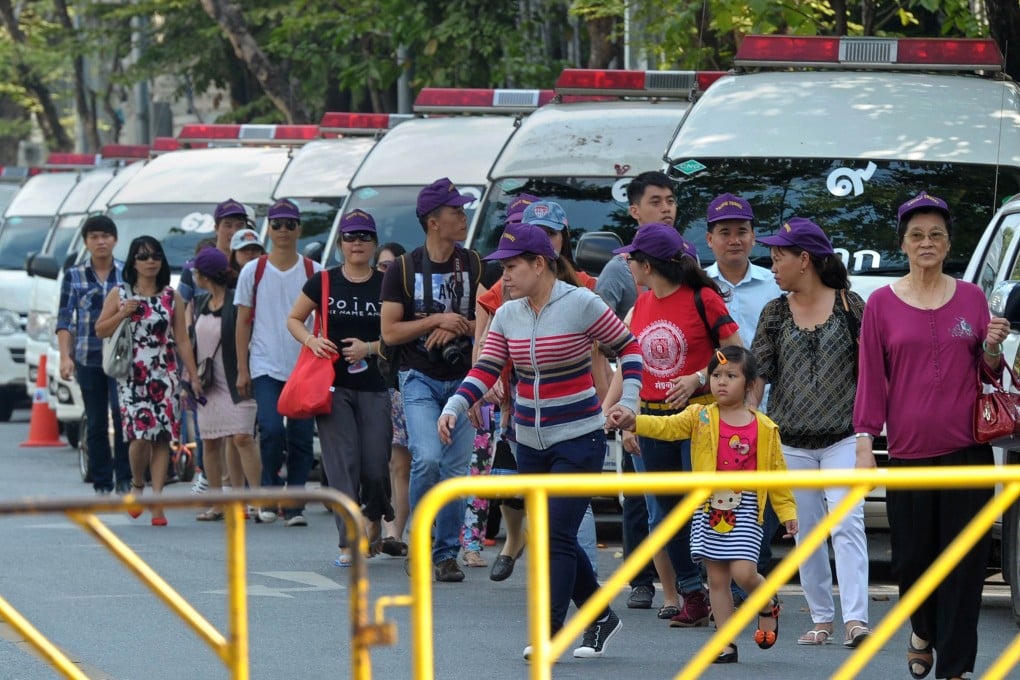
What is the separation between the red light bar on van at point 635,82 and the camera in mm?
14656

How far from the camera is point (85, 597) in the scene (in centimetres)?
947

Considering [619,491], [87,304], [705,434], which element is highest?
[619,491]

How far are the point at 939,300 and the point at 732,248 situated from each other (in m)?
1.91

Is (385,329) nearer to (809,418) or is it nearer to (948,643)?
(809,418)

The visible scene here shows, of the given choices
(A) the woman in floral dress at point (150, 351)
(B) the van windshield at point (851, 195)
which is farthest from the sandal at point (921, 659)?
(A) the woman in floral dress at point (150, 351)

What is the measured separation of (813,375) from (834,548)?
686 millimetres

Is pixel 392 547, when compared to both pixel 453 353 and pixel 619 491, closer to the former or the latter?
pixel 453 353

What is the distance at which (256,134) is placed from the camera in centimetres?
2161

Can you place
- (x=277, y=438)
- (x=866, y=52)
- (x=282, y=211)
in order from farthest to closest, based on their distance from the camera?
(x=277, y=438) → (x=866, y=52) → (x=282, y=211)

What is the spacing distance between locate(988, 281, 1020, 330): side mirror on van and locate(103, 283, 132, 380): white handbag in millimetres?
5801

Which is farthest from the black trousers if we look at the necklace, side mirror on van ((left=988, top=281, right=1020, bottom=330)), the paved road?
the necklace

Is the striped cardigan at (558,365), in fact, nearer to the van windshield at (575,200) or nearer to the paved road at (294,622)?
the paved road at (294,622)

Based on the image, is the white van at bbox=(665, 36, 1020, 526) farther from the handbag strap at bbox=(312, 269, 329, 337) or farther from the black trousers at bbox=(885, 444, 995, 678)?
the black trousers at bbox=(885, 444, 995, 678)

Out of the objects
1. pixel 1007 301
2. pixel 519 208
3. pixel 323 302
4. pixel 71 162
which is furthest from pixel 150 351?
pixel 71 162
